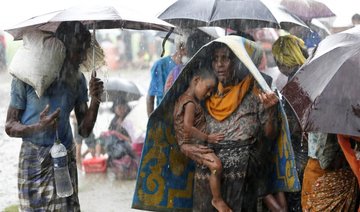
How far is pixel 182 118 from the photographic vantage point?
14.7ft

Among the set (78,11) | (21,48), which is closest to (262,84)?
(78,11)

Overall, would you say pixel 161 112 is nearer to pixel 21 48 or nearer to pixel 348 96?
pixel 21 48

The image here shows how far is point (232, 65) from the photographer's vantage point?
4.52 meters

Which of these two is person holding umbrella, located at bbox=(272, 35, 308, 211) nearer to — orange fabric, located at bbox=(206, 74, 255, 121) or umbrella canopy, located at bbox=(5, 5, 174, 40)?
orange fabric, located at bbox=(206, 74, 255, 121)

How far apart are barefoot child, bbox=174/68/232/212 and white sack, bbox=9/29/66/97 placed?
3.01ft

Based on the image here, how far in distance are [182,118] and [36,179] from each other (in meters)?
1.18

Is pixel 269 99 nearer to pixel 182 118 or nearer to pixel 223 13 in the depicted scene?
pixel 182 118

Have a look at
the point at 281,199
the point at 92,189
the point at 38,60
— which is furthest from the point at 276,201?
the point at 92,189

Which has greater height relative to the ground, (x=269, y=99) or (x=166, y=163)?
(x=269, y=99)

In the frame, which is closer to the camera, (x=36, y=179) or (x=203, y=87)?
(x=203, y=87)

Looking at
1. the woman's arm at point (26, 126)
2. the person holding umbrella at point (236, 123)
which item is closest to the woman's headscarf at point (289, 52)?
the person holding umbrella at point (236, 123)

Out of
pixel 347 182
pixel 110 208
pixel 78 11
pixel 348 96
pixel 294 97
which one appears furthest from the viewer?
pixel 110 208

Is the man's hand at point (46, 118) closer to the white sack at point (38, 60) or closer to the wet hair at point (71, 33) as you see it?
the white sack at point (38, 60)

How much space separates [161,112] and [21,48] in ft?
3.62
